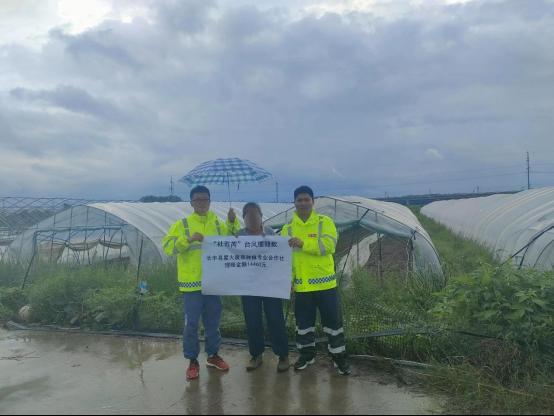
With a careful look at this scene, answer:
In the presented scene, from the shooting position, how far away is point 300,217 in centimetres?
520

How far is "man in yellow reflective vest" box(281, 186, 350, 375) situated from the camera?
5043mm

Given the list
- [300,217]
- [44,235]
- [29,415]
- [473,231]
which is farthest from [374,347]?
[473,231]

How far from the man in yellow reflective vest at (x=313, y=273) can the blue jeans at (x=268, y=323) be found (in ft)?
0.61

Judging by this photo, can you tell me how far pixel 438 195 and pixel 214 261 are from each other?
2331 inches

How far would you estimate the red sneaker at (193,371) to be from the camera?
5.11 metres

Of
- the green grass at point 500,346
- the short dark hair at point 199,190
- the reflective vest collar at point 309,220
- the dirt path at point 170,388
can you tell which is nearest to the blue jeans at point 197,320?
the dirt path at point 170,388

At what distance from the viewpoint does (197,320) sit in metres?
5.22

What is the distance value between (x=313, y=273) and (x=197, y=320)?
129 centimetres

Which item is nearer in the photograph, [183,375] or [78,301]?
[183,375]

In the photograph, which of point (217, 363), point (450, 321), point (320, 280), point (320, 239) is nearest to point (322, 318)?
point (320, 280)

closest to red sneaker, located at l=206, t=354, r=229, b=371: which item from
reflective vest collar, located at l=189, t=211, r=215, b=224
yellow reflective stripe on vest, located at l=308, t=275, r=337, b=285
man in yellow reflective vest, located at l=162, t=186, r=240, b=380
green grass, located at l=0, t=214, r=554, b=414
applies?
man in yellow reflective vest, located at l=162, t=186, r=240, b=380

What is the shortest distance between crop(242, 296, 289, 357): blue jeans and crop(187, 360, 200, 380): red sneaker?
59 cm

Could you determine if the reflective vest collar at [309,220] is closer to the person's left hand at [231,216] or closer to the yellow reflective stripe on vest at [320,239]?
the yellow reflective stripe on vest at [320,239]

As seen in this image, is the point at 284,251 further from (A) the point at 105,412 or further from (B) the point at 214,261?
(A) the point at 105,412
